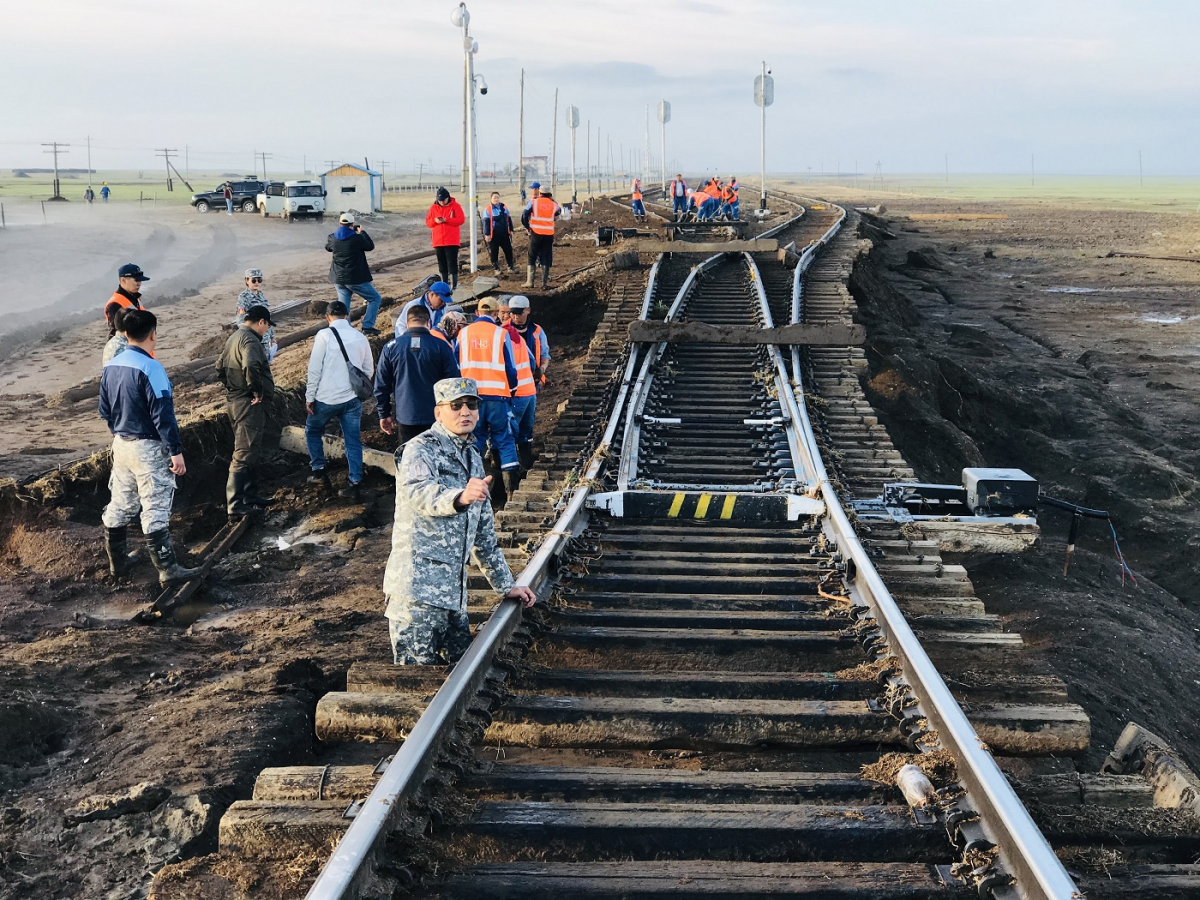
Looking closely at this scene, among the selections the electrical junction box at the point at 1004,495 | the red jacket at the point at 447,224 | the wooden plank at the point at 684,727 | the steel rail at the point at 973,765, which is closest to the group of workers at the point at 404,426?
the wooden plank at the point at 684,727

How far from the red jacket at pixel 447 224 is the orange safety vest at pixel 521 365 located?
7568 millimetres

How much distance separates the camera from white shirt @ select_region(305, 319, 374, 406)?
32.9 ft

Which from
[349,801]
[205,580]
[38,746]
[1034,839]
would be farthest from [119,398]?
[1034,839]

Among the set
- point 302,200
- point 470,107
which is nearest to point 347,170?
point 302,200

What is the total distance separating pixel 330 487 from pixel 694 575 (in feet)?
17.9

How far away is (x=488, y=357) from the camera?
9242 millimetres

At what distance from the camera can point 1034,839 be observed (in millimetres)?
3242

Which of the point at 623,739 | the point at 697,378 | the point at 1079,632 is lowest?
the point at 1079,632

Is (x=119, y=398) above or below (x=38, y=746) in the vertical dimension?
above

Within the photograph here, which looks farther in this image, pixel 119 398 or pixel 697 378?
pixel 697 378

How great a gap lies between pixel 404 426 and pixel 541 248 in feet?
30.3

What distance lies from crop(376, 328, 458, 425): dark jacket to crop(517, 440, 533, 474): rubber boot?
5.57 ft

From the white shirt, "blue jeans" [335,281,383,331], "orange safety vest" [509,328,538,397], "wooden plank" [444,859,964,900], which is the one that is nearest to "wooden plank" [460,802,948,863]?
"wooden plank" [444,859,964,900]

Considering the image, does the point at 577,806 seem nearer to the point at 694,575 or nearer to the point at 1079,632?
the point at 694,575
